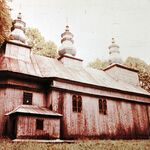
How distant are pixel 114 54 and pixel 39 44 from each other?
1125 centimetres

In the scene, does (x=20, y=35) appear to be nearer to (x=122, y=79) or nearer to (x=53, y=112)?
(x=53, y=112)

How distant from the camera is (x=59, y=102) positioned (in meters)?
16.8

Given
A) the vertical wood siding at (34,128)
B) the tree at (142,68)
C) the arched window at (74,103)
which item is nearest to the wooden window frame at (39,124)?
the vertical wood siding at (34,128)

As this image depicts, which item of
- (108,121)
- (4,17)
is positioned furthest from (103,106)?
(4,17)

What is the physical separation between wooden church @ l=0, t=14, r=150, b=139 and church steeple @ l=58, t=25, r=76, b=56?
112mm

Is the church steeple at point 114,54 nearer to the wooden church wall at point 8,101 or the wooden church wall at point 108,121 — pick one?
the wooden church wall at point 108,121

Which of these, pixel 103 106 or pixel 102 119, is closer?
pixel 102 119

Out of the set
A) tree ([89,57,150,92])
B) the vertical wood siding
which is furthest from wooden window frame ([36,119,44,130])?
tree ([89,57,150,92])

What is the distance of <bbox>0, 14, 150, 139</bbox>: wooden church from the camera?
14648 mm

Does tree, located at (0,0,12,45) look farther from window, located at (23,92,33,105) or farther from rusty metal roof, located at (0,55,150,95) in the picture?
window, located at (23,92,33,105)

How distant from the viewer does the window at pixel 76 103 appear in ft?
58.2

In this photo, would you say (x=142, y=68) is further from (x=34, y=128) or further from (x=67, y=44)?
(x=34, y=128)

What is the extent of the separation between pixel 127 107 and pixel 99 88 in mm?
4154

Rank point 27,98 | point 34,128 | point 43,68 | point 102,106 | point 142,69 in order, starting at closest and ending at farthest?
point 34,128 → point 27,98 → point 43,68 → point 102,106 → point 142,69
